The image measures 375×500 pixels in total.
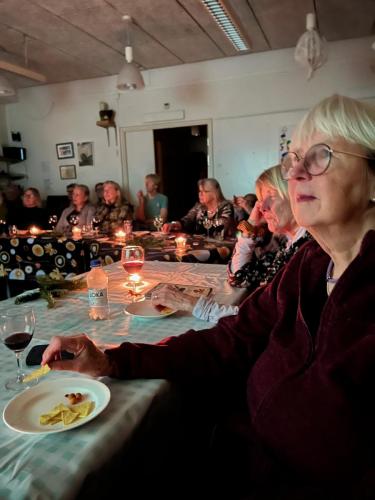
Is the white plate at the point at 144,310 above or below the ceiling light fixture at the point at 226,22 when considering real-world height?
below

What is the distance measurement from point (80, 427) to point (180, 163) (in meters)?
6.42

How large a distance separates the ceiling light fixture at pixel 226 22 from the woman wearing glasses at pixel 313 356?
268cm

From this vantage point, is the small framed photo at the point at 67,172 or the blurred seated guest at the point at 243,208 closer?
the blurred seated guest at the point at 243,208

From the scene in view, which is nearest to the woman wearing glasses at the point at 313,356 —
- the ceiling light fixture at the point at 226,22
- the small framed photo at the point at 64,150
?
the ceiling light fixture at the point at 226,22

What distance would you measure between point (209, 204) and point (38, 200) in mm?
2779

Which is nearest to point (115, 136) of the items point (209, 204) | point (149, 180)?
point (149, 180)

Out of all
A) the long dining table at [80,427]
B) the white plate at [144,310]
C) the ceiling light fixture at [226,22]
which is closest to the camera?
the long dining table at [80,427]

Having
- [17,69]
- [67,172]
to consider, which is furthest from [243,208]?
[67,172]

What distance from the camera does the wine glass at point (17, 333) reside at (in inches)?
33.7

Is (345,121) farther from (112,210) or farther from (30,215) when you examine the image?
(30,215)

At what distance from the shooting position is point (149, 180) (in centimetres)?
495

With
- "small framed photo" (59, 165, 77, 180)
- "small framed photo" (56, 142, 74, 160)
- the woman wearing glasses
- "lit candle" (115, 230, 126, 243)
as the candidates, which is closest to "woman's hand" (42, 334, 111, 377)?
the woman wearing glasses

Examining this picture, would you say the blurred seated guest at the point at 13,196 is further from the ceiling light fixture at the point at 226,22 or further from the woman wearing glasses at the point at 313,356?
the woman wearing glasses at the point at 313,356

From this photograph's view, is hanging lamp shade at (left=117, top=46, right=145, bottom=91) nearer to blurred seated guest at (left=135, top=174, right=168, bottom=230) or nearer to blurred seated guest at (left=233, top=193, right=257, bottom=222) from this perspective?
blurred seated guest at (left=135, top=174, right=168, bottom=230)
